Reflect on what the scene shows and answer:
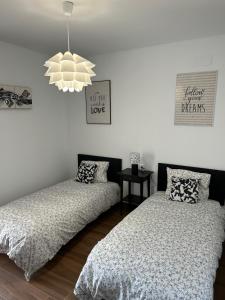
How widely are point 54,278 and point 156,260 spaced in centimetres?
110

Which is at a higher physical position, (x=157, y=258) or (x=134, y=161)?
(x=134, y=161)

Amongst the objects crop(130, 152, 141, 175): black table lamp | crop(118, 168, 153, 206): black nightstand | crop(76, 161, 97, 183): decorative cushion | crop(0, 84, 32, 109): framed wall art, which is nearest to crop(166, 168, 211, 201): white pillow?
crop(118, 168, 153, 206): black nightstand

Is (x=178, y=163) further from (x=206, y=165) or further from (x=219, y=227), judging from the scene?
(x=219, y=227)

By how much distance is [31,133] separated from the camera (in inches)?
141

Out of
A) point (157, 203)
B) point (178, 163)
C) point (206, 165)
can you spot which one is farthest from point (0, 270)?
point (206, 165)

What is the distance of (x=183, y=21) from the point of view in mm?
2350

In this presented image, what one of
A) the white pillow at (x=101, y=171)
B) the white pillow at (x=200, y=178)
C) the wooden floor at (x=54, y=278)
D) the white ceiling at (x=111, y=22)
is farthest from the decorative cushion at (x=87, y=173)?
the white ceiling at (x=111, y=22)

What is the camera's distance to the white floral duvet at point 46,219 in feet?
7.32

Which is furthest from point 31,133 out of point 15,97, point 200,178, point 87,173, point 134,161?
point 200,178

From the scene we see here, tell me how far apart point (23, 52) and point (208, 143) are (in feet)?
9.73

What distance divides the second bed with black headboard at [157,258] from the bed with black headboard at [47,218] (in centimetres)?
63

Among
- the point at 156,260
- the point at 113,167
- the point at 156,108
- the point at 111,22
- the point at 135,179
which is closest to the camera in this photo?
the point at 156,260

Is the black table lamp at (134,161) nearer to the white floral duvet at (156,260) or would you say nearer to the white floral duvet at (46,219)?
the white floral duvet at (46,219)

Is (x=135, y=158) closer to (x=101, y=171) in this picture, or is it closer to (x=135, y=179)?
(x=135, y=179)
